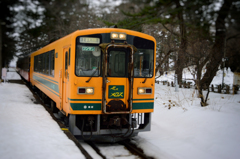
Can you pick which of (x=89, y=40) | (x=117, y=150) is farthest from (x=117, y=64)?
(x=117, y=150)

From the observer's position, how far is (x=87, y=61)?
18.6ft

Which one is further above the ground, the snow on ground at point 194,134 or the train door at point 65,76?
the train door at point 65,76

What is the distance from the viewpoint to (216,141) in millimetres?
6211

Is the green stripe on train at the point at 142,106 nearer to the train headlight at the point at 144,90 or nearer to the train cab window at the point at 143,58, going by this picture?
the train headlight at the point at 144,90

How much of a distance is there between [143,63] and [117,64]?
74 cm

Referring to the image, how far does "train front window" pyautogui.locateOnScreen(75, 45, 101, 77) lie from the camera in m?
5.61

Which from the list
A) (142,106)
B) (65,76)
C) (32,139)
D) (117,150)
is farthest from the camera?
(65,76)

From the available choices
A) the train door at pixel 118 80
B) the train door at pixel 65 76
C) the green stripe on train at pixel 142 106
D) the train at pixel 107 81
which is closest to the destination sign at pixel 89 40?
the train at pixel 107 81

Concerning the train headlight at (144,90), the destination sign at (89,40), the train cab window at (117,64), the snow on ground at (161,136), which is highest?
the destination sign at (89,40)

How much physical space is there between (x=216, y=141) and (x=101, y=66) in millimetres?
3635

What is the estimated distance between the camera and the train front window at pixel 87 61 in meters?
5.61

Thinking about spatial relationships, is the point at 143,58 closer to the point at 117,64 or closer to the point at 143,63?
the point at 143,63

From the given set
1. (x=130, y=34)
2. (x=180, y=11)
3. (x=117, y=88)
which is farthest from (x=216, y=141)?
(x=180, y=11)

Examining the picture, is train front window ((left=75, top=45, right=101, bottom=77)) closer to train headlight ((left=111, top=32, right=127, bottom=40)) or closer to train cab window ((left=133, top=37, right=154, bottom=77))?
train headlight ((left=111, top=32, right=127, bottom=40))
